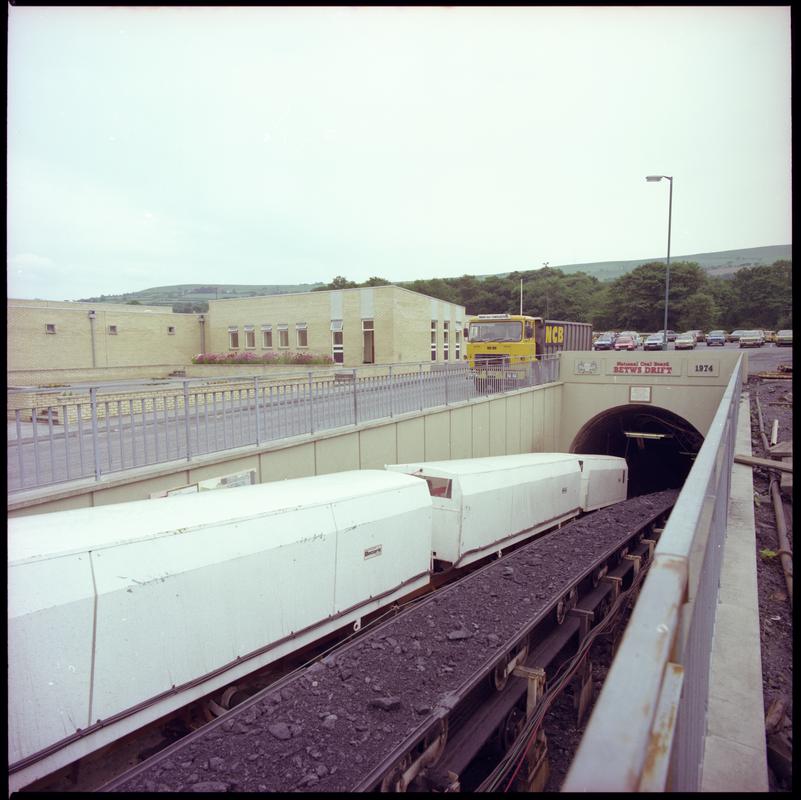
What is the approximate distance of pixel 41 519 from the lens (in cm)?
601

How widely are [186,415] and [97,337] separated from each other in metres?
28.9

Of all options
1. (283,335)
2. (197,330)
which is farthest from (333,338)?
(197,330)

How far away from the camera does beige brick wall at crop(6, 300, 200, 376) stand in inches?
1196

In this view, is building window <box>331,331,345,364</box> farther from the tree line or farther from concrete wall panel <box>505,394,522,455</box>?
the tree line

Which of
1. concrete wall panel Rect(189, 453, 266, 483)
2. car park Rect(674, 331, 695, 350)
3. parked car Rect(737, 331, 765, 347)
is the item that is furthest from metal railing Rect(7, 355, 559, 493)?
parked car Rect(737, 331, 765, 347)

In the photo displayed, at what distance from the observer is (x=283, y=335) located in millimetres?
39531

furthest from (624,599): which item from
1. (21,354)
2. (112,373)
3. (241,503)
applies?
(21,354)

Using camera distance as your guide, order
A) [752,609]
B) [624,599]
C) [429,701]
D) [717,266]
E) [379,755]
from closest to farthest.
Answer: [752,609]
[379,755]
[429,701]
[624,599]
[717,266]

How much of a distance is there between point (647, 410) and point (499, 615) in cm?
2138

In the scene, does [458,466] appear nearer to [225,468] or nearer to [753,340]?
[225,468]

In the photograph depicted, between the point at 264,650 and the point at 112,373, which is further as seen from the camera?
the point at 112,373

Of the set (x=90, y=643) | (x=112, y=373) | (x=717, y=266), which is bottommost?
(x=90, y=643)

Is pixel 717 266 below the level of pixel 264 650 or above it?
above

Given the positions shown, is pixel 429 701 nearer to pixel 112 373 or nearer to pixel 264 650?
pixel 264 650
